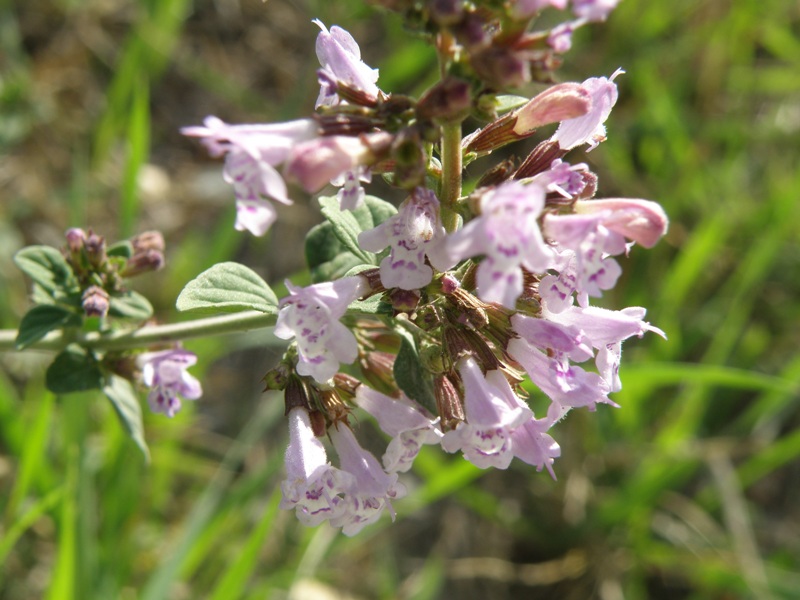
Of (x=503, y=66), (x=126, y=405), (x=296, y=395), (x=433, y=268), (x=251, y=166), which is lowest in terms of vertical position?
(x=126, y=405)

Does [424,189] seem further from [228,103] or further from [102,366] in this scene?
[228,103]

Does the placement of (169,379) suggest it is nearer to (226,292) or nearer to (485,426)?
(226,292)

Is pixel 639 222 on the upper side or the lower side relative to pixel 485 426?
upper

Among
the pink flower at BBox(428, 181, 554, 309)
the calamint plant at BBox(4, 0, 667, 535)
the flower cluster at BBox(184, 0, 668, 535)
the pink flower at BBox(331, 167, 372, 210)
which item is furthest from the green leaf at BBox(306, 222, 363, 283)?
the pink flower at BBox(428, 181, 554, 309)

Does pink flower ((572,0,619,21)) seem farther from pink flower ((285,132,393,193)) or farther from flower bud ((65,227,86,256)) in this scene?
flower bud ((65,227,86,256))

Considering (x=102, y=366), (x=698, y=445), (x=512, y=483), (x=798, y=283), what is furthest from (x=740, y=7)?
(x=102, y=366)

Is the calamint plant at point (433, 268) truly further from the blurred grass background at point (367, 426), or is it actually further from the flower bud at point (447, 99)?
the blurred grass background at point (367, 426)

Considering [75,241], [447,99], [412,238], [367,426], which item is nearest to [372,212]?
[412,238]
